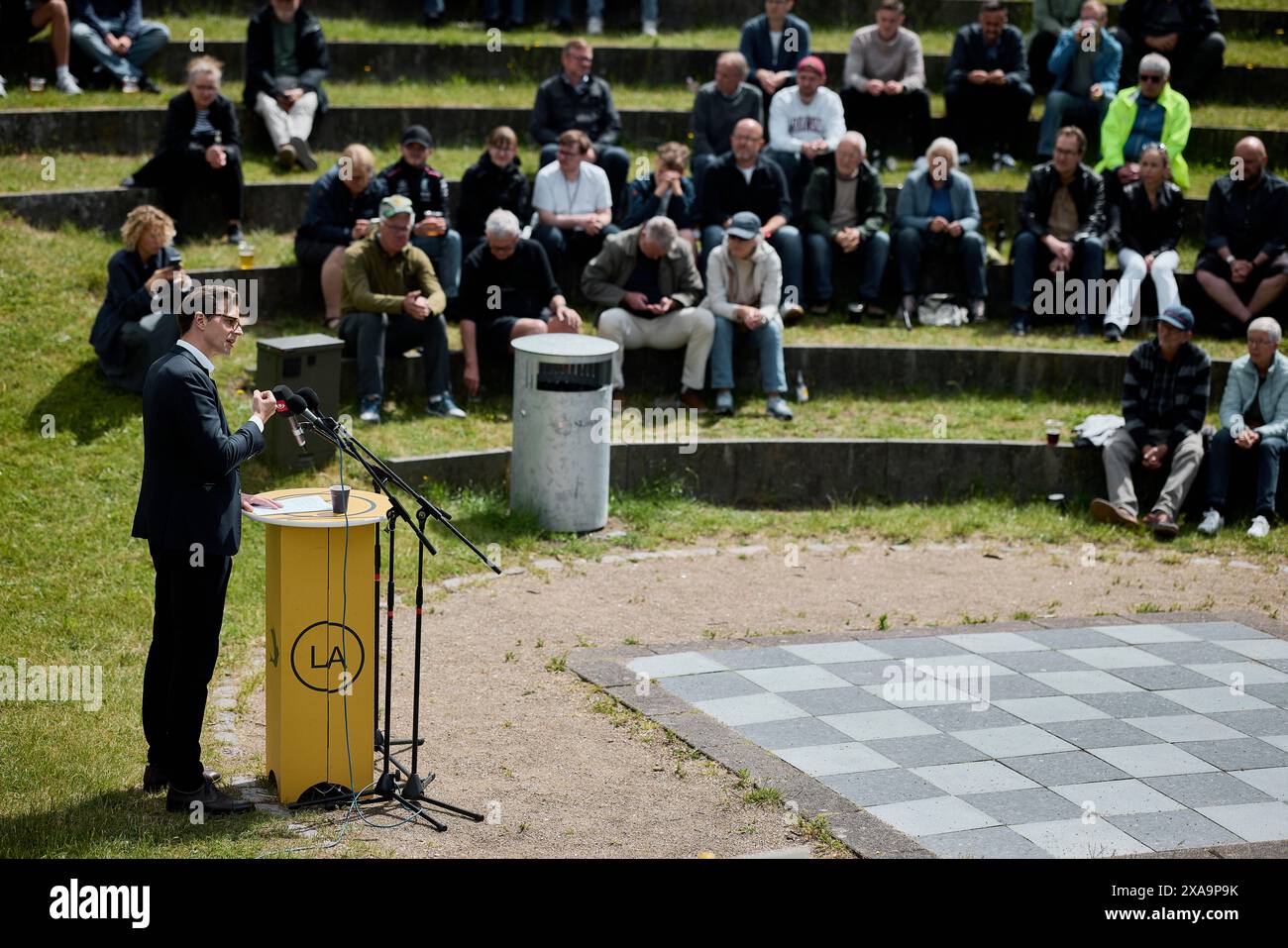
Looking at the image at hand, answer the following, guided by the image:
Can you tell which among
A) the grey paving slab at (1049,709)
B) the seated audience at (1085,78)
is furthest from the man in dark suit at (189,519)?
the seated audience at (1085,78)

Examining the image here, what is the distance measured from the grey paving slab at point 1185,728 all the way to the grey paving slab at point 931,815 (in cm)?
164

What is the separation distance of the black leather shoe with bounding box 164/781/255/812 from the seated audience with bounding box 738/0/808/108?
11482 millimetres

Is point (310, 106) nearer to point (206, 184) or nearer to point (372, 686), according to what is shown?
point (206, 184)

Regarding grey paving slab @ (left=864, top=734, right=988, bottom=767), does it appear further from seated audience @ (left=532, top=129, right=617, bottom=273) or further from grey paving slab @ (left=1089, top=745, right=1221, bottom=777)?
seated audience @ (left=532, top=129, right=617, bottom=273)

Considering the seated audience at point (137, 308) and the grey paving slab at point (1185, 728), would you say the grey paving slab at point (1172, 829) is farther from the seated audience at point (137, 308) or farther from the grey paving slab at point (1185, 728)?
the seated audience at point (137, 308)

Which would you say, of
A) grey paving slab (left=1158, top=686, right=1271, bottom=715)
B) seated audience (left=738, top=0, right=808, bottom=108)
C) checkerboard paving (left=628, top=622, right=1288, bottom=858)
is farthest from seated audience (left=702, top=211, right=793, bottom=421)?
grey paving slab (left=1158, top=686, right=1271, bottom=715)

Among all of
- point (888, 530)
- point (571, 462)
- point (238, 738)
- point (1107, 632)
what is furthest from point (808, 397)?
point (238, 738)

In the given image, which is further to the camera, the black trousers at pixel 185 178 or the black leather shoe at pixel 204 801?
the black trousers at pixel 185 178

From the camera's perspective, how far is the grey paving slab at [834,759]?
24.0 ft

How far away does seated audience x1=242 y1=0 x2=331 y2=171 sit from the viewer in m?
15.3

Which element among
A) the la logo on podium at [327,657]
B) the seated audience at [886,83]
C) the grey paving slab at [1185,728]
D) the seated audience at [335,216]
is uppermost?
the seated audience at [886,83]

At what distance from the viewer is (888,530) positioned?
39.0 feet

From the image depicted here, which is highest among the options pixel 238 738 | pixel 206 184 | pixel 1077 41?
pixel 1077 41
